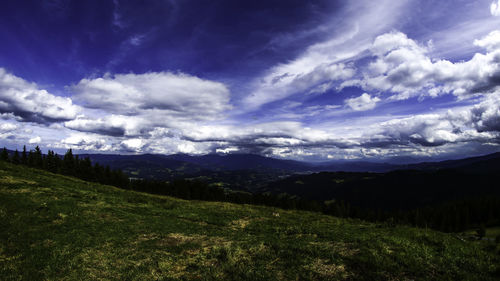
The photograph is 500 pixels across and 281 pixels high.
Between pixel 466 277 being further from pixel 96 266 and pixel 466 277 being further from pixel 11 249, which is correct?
pixel 11 249

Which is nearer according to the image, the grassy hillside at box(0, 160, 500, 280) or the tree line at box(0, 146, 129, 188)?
the grassy hillside at box(0, 160, 500, 280)

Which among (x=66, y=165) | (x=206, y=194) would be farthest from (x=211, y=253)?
(x=66, y=165)

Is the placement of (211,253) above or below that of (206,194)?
above

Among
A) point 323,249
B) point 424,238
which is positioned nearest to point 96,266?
point 323,249

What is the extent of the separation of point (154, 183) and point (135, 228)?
10773cm

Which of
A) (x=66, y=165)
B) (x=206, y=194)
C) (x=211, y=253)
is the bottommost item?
(x=206, y=194)

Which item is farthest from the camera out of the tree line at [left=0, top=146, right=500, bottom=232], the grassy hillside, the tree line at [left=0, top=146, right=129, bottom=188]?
the tree line at [left=0, top=146, right=500, bottom=232]

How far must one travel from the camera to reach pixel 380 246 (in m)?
13.4

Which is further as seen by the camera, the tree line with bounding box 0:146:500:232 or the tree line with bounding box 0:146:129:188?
the tree line with bounding box 0:146:500:232

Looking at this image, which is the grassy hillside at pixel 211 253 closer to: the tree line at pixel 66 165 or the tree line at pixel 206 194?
the tree line at pixel 206 194

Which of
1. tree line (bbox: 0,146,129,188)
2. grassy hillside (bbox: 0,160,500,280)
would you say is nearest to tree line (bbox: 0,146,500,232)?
tree line (bbox: 0,146,129,188)

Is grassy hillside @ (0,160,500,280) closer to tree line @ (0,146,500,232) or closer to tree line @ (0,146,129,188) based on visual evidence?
tree line @ (0,146,500,232)

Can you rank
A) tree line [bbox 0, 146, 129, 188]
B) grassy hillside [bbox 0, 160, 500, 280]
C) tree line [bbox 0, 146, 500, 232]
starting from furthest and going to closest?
1. tree line [bbox 0, 146, 500, 232]
2. tree line [bbox 0, 146, 129, 188]
3. grassy hillside [bbox 0, 160, 500, 280]

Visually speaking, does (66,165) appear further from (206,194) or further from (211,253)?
(211,253)
